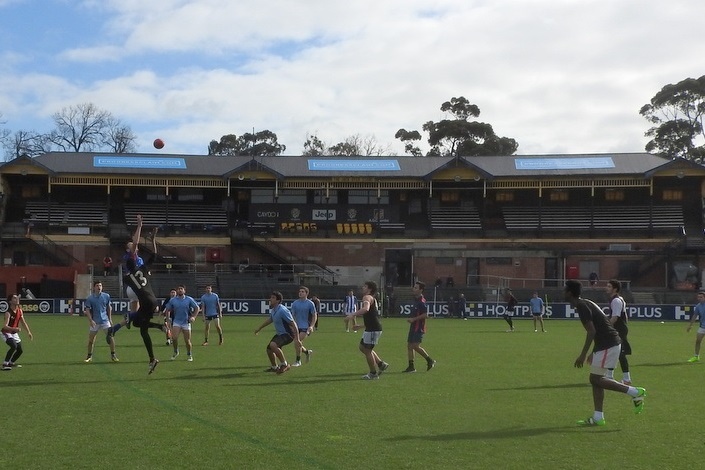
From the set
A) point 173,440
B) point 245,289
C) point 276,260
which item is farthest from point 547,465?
point 276,260

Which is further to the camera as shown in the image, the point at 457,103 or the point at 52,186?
the point at 457,103

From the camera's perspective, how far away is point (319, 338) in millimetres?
29531

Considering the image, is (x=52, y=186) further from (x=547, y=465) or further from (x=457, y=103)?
(x=547, y=465)

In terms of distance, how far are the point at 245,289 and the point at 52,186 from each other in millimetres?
18249

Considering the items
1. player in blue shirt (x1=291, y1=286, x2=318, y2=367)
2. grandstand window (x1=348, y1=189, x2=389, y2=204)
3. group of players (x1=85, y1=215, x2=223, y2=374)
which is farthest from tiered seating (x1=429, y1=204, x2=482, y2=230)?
player in blue shirt (x1=291, y1=286, x2=318, y2=367)

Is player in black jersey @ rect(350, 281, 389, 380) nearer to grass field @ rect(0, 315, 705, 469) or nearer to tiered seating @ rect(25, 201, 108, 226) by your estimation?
grass field @ rect(0, 315, 705, 469)

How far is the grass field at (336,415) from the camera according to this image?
9.41 metres

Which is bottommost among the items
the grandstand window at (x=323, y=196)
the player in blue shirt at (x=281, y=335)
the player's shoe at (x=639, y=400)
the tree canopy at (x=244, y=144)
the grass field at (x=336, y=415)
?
the grass field at (x=336, y=415)

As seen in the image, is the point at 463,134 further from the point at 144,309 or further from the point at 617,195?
the point at 144,309

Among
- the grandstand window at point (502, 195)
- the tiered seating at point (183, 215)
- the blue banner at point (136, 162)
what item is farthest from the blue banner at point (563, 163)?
the blue banner at point (136, 162)

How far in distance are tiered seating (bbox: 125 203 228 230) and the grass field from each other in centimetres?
3729

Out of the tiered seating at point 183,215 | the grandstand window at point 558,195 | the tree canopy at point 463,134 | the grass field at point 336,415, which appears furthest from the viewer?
the tree canopy at point 463,134

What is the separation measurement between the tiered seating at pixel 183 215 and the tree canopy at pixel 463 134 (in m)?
32.7

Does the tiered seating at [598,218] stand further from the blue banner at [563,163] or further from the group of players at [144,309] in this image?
the group of players at [144,309]
